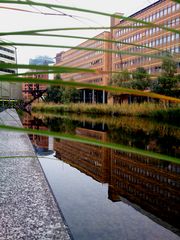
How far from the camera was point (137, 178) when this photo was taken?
344 centimetres

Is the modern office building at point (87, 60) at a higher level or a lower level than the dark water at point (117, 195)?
higher

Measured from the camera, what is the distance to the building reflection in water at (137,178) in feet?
8.11

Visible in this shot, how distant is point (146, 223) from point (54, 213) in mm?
705

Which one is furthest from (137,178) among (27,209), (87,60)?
(87,60)

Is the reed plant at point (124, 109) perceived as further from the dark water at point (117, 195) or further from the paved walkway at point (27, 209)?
the paved walkway at point (27, 209)

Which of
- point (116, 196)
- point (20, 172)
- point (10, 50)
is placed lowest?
point (116, 196)

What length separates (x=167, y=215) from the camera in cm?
228

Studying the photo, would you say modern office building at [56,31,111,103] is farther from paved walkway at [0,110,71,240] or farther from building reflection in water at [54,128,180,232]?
building reflection in water at [54,128,180,232]

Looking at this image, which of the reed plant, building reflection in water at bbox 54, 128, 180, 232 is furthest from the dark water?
the reed plant

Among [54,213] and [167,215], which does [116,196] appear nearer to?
[167,215]

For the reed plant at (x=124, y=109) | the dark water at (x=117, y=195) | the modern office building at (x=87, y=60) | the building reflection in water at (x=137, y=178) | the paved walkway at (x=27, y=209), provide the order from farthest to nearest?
the reed plant at (x=124, y=109) < the building reflection in water at (x=137, y=178) < the dark water at (x=117, y=195) < the paved walkway at (x=27, y=209) < the modern office building at (x=87, y=60)

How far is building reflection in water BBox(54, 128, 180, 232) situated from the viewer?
247 centimetres

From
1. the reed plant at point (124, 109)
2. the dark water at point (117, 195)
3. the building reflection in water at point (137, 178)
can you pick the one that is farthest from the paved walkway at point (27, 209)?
the reed plant at point (124, 109)

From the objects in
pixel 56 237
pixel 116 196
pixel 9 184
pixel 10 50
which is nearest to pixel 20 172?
pixel 9 184
